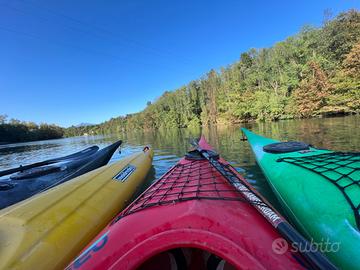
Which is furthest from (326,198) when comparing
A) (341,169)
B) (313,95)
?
(313,95)

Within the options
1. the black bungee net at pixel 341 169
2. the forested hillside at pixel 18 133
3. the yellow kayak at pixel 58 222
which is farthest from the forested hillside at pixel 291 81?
the forested hillside at pixel 18 133

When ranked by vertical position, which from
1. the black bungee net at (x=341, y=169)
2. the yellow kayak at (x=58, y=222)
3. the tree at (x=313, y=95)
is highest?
the tree at (x=313, y=95)

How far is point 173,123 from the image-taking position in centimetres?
5944

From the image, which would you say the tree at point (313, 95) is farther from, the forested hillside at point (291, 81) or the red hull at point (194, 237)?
the red hull at point (194, 237)

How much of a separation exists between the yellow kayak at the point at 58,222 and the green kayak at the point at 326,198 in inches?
86.0

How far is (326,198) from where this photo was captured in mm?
2135

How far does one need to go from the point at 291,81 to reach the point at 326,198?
30944 millimetres

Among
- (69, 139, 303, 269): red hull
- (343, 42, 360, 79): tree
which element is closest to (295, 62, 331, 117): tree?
(343, 42, 360, 79): tree

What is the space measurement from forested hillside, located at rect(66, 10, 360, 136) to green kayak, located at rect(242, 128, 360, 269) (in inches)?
766

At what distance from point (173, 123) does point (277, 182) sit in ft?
185

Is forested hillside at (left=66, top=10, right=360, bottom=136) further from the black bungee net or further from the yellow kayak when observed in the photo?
the yellow kayak

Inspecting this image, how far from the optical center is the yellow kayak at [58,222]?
72.9 inches

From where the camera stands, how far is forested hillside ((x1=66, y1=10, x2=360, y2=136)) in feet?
65.0

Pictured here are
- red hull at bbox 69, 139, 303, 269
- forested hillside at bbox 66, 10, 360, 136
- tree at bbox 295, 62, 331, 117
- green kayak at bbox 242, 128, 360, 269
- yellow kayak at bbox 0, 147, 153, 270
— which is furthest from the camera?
tree at bbox 295, 62, 331, 117
